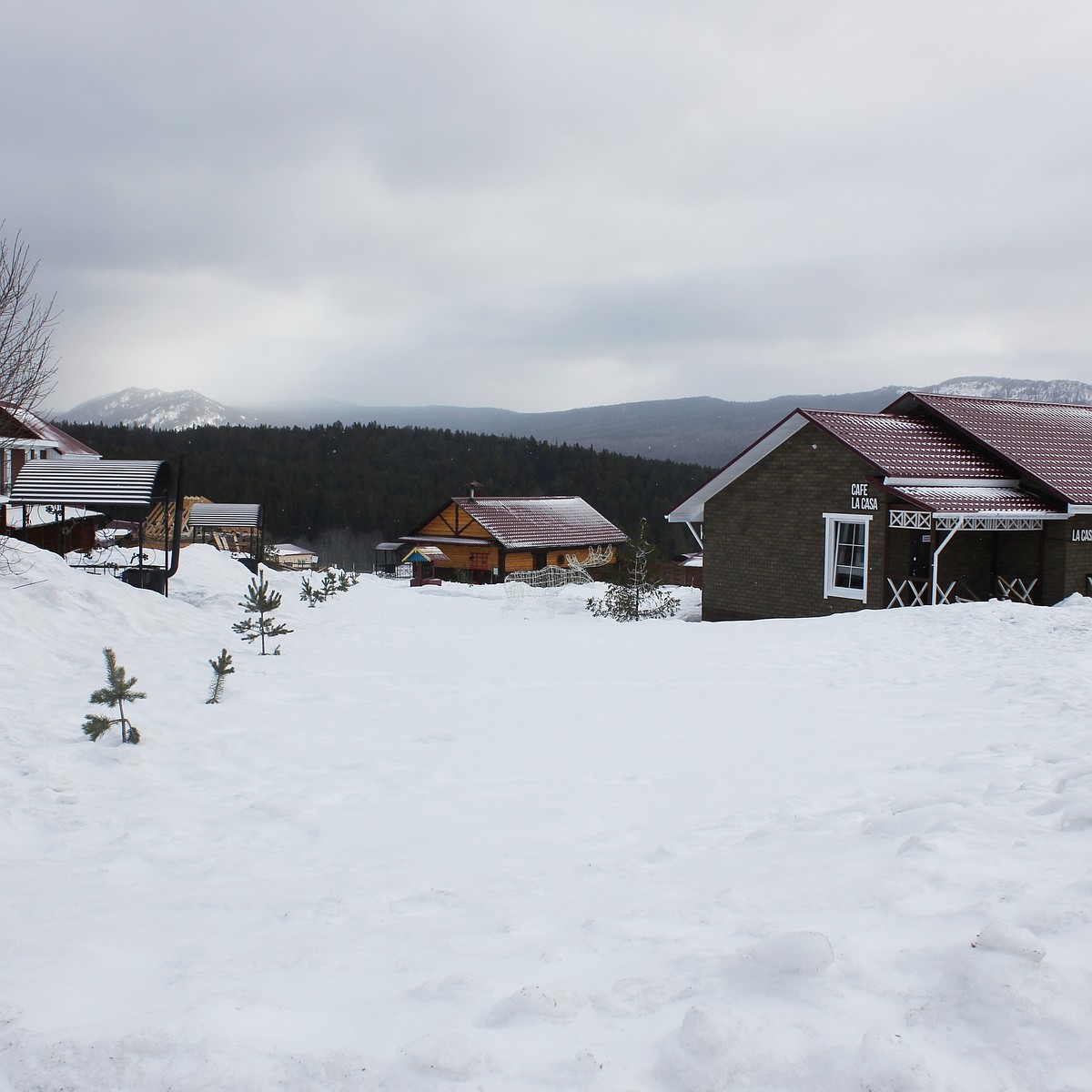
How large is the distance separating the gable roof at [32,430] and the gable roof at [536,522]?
16073 mm

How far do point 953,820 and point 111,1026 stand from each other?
375 centimetres

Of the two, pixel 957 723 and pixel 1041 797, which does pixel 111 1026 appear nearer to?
pixel 1041 797

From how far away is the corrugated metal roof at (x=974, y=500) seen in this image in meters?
16.6

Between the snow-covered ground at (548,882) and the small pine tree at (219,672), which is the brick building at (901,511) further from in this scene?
the small pine tree at (219,672)

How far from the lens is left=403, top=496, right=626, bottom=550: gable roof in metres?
42.2

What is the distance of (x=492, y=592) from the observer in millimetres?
28016

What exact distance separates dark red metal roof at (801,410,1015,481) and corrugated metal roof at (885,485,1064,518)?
316 millimetres

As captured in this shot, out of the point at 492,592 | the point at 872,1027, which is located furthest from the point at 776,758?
the point at 492,592

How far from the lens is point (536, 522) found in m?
44.6

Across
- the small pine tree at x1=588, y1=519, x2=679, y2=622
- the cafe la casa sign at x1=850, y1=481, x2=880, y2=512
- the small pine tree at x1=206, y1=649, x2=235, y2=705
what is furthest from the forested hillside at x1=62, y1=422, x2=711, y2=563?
the small pine tree at x1=206, y1=649, x2=235, y2=705

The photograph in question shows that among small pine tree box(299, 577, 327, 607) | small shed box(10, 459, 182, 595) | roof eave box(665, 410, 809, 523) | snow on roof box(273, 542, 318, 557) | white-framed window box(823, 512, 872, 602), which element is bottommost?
→ snow on roof box(273, 542, 318, 557)

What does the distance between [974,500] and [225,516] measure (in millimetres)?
22740

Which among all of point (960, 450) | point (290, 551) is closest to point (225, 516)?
point (960, 450)

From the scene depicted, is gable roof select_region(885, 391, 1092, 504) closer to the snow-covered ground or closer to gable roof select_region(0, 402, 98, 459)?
the snow-covered ground
